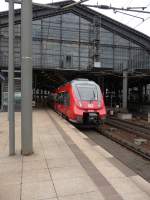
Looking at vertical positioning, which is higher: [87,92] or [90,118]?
[87,92]

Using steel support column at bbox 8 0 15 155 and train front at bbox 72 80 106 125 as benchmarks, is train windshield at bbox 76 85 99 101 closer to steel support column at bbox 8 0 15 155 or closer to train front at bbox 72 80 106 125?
train front at bbox 72 80 106 125

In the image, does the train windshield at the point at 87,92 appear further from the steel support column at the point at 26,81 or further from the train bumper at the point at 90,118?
the steel support column at the point at 26,81

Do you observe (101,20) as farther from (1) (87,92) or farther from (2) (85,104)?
(2) (85,104)

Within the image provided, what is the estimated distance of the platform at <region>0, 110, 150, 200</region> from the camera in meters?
4.67

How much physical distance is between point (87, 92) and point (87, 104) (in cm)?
102

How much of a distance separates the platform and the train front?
696 centimetres

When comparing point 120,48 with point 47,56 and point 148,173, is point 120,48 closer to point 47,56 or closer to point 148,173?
point 47,56

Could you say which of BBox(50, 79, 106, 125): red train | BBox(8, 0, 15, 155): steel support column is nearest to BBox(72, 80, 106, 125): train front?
BBox(50, 79, 106, 125): red train

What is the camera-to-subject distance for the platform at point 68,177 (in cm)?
467

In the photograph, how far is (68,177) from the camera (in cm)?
554

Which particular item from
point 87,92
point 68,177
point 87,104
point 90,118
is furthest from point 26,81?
point 87,92

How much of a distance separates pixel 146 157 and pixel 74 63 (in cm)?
2808

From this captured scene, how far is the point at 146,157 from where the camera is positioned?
8.84 meters

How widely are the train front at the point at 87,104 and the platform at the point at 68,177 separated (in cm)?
696
